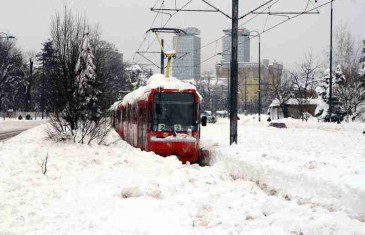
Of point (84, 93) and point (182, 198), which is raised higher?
point (84, 93)

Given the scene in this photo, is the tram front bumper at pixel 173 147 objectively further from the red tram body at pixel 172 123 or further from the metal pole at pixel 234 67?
the metal pole at pixel 234 67

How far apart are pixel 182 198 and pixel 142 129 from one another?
8667 millimetres

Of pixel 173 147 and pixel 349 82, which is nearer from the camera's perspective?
pixel 173 147

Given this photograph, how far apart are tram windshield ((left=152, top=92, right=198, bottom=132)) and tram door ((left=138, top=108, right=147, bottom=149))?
1.98ft

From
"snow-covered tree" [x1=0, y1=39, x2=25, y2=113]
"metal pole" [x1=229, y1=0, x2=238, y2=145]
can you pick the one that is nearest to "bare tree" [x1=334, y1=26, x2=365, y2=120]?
→ "metal pole" [x1=229, y1=0, x2=238, y2=145]

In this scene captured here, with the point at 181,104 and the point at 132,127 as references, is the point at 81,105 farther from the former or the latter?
the point at 181,104

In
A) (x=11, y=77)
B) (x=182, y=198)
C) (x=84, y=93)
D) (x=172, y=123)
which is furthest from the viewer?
(x=11, y=77)

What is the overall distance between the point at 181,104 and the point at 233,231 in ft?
32.7

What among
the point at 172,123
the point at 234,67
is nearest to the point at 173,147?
the point at 172,123

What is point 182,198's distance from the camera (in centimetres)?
847

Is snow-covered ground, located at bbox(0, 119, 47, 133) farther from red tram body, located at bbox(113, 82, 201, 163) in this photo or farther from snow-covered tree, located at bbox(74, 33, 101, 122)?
red tram body, located at bbox(113, 82, 201, 163)

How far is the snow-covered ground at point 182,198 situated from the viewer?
669 centimetres

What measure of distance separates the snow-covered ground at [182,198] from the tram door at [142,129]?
3131 mm

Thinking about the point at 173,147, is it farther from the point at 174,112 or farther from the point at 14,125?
the point at 14,125
